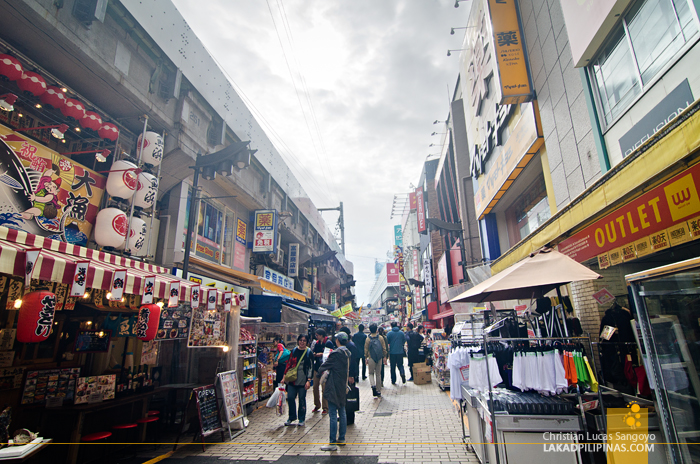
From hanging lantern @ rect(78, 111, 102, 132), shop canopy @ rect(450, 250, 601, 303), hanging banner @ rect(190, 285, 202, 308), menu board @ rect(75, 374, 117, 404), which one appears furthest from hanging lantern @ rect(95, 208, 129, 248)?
shop canopy @ rect(450, 250, 601, 303)

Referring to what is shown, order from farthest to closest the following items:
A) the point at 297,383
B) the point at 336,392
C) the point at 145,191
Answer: the point at 145,191, the point at 297,383, the point at 336,392

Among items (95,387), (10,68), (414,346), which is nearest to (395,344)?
(414,346)

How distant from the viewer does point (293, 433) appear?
6.81 metres

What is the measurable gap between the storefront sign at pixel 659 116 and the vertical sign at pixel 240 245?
45.3 feet

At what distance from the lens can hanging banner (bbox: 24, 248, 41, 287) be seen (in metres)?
4.12

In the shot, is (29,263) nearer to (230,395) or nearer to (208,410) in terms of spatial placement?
(208,410)

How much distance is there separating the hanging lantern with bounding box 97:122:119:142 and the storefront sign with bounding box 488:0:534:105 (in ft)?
32.4

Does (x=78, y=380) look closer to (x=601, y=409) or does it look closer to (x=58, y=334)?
(x=58, y=334)

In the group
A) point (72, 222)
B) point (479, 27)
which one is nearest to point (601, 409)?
point (72, 222)

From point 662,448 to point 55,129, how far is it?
36.1ft

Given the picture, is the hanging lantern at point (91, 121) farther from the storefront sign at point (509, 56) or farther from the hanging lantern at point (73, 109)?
the storefront sign at point (509, 56)

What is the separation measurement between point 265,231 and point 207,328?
361 inches

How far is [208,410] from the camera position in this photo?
256 inches

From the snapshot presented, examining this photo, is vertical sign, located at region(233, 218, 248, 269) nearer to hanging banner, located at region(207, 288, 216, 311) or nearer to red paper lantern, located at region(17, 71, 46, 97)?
hanging banner, located at region(207, 288, 216, 311)
